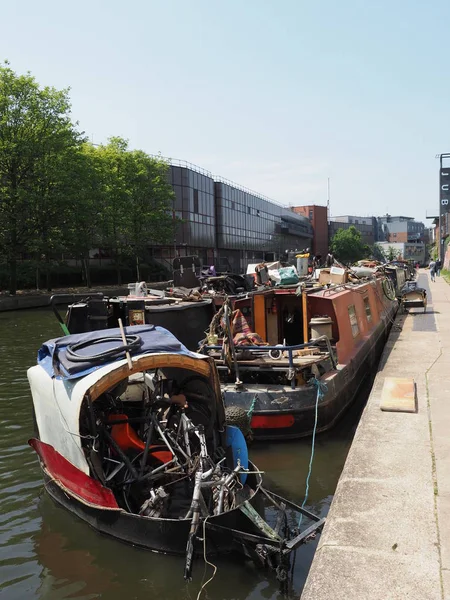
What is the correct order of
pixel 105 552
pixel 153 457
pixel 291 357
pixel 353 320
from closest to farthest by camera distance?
pixel 105 552, pixel 153 457, pixel 291 357, pixel 353 320

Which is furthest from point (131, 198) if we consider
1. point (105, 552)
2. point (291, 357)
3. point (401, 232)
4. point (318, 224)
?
point (401, 232)

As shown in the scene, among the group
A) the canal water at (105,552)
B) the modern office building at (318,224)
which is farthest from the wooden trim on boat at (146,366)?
the modern office building at (318,224)

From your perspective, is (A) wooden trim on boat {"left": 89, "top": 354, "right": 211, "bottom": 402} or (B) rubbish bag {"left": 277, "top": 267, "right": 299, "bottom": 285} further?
(B) rubbish bag {"left": 277, "top": 267, "right": 299, "bottom": 285}

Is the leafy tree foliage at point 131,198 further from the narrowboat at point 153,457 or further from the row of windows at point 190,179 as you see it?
the narrowboat at point 153,457

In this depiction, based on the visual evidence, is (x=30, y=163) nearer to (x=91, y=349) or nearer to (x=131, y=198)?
(x=131, y=198)

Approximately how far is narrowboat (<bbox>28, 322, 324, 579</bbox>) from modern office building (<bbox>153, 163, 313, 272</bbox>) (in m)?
39.2

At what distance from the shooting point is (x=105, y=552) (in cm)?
567

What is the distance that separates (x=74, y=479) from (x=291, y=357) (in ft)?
13.0

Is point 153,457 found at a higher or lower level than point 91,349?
lower

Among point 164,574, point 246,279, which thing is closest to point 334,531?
point 164,574

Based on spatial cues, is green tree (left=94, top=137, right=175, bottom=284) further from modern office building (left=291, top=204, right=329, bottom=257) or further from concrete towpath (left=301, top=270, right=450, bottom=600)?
modern office building (left=291, top=204, right=329, bottom=257)

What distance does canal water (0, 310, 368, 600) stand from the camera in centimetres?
507

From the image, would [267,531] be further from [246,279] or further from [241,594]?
[246,279]

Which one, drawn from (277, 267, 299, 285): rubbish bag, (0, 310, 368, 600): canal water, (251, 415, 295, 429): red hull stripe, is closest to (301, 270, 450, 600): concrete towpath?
(0, 310, 368, 600): canal water
